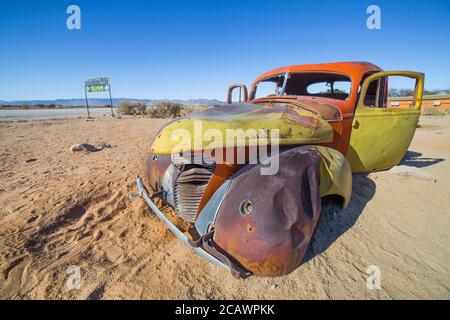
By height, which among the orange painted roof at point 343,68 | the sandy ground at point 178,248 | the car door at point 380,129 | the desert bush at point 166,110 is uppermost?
the desert bush at point 166,110

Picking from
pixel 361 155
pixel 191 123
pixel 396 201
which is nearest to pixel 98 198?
pixel 191 123

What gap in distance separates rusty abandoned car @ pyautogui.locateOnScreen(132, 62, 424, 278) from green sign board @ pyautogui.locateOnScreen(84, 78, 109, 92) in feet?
70.5

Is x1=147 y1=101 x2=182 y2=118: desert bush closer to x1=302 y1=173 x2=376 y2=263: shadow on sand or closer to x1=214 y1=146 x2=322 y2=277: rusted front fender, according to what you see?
x1=302 y1=173 x2=376 y2=263: shadow on sand

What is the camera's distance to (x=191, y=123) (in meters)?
2.18

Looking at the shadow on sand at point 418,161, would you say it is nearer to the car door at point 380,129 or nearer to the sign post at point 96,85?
the car door at point 380,129

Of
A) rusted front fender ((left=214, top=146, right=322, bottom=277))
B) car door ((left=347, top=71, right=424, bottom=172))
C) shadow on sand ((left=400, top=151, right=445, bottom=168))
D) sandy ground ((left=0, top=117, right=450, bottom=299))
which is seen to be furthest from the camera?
shadow on sand ((left=400, top=151, right=445, bottom=168))

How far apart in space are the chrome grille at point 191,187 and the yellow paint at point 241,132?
0.35 m

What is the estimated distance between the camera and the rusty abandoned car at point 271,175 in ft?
5.43

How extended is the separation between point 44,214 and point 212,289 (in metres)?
2.50

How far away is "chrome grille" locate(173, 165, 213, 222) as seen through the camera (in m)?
2.19

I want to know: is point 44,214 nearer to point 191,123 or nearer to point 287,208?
point 191,123

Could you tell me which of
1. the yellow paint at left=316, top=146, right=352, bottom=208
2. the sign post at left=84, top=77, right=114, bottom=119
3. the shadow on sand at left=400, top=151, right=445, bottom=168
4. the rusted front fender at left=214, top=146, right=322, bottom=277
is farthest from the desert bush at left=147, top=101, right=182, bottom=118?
the rusted front fender at left=214, top=146, right=322, bottom=277

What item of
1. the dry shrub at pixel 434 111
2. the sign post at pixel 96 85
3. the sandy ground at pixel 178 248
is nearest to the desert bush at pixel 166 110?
the sign post at pixel 96 85

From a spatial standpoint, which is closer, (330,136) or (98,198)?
(330,136)
